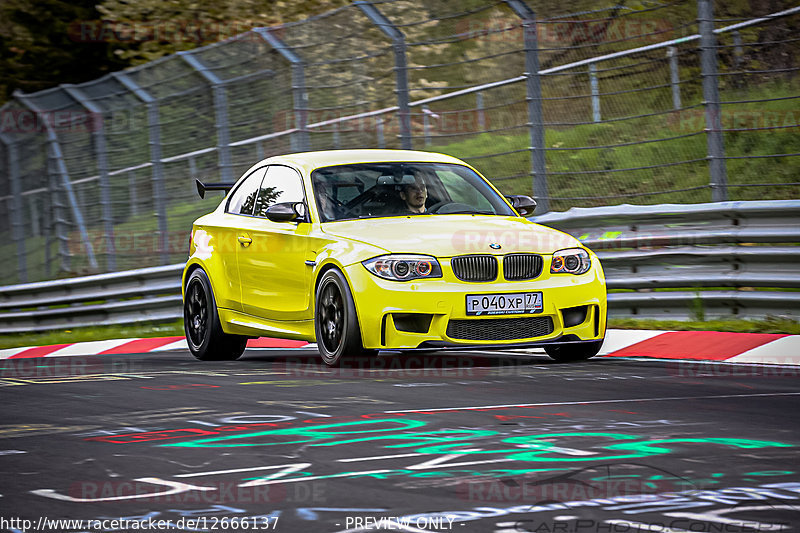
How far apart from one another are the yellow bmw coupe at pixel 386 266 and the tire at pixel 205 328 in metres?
0.02

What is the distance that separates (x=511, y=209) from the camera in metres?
11.3

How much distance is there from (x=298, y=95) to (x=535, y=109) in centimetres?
347

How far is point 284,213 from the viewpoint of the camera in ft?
34.7

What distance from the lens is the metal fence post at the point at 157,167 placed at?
17594mm

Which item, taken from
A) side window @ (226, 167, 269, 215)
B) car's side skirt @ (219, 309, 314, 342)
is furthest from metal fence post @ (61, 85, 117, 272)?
car's side skirt @ (219, 309, 314, 342)

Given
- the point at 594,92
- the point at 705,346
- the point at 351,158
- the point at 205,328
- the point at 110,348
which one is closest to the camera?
the point at 705,346

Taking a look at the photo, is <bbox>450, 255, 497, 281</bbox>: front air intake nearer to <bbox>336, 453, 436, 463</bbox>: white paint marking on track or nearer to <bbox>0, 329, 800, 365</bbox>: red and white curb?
<bbox>0, 329, 800, 365</bbox>: red and white curb

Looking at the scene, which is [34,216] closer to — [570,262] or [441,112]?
[441,112]

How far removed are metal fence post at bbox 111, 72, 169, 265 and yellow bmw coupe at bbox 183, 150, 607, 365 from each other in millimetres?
5576

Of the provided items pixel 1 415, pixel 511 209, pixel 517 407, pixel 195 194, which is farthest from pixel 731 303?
pixel 195 194

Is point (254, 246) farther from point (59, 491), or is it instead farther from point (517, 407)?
point (59, 491)

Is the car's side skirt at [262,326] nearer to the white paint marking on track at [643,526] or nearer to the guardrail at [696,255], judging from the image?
the guardrail at [696,255]

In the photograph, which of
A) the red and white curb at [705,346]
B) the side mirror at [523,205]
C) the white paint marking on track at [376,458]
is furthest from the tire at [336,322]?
the white paint marking on track at [376,458]

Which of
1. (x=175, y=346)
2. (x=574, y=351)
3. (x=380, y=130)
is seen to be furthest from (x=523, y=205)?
(x=175, y=346)
